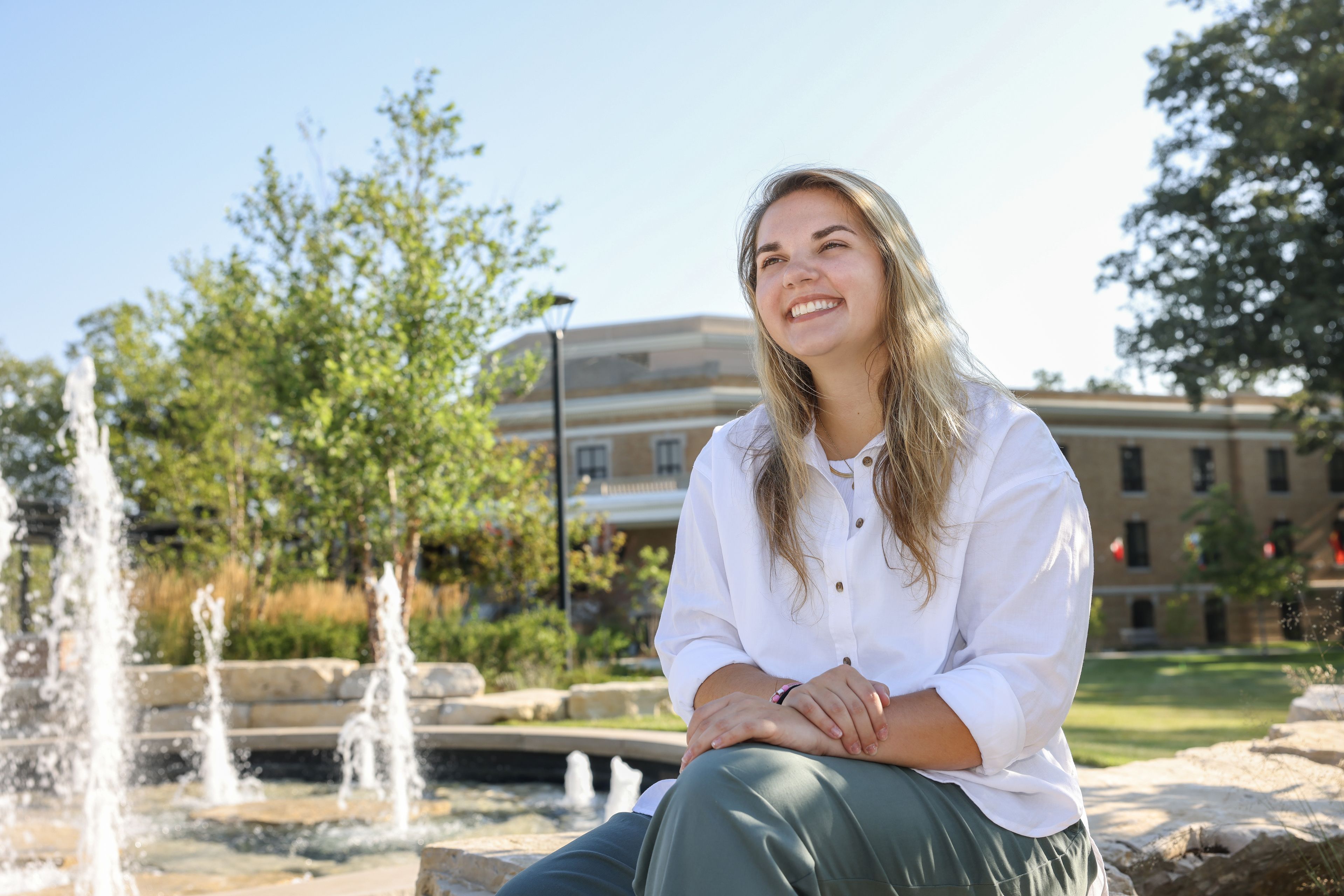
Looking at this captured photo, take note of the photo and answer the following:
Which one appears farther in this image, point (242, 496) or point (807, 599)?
point (242, 496)

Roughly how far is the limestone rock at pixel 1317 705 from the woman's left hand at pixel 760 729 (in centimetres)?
397

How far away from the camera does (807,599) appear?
1747 mm

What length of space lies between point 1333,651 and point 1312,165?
767 inches

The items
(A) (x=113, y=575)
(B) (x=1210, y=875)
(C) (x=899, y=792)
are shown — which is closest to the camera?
(C) (x=899, y=792)

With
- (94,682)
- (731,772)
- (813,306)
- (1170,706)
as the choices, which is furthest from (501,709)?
(731,772)

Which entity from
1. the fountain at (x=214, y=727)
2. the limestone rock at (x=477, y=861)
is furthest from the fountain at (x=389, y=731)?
the limestone rock at (x=477, y=861)

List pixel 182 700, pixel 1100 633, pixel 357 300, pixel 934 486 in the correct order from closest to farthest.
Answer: pixel 934 486
pixel 182 700
pixel 357 300
pixel 1100 633

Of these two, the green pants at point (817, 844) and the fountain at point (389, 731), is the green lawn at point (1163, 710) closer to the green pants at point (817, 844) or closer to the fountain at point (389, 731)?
the fountain at point (389, 731)

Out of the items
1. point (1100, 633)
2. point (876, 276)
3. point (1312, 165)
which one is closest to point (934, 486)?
point (876, 276)

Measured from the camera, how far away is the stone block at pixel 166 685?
31.0 ft

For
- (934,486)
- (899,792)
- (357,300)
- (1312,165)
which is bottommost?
(899,792)

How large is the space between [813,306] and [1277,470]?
40565 millimetres

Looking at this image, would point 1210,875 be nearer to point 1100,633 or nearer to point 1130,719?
point 1130,719

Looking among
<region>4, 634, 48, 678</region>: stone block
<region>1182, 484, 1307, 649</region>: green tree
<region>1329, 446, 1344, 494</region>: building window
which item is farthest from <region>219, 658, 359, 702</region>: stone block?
<region>1329, 446, 1344, 494</region>: building window
